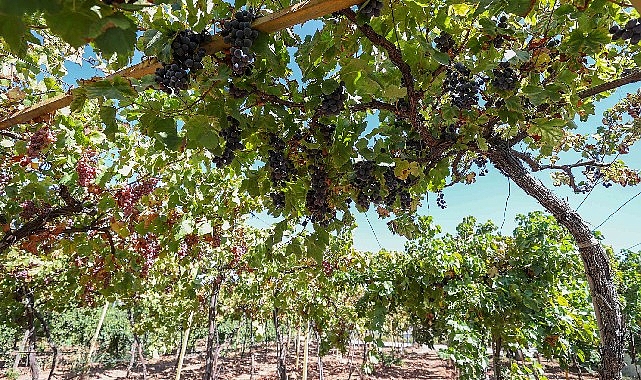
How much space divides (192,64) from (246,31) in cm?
24

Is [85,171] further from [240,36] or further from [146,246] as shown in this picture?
[240,36]

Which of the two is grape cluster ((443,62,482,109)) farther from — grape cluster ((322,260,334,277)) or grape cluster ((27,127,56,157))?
grape cluster ((322,260,334,277))

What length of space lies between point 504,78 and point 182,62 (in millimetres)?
1502

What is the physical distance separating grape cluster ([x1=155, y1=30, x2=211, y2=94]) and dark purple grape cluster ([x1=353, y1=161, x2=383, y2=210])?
4.03ft

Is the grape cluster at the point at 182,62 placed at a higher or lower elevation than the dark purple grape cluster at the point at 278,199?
higher

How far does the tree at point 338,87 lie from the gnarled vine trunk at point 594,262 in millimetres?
19

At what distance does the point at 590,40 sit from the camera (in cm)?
164

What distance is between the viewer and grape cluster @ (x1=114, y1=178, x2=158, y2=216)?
3.66 m

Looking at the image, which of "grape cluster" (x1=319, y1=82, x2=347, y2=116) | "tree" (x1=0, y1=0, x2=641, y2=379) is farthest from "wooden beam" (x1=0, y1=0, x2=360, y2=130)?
"grape cluster" (x1=319, y1=82, x2=347, y2=116)

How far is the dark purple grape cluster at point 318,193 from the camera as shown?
2.41 m

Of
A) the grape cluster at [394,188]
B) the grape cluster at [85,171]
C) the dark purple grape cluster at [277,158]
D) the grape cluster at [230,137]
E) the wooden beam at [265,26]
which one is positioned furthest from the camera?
the grape cluster at [85,171]

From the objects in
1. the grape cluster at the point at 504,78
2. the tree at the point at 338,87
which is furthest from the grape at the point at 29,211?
the grape cluster at the point at 504,78

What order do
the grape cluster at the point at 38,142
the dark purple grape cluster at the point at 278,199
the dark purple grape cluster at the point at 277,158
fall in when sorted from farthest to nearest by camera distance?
the grape cluster at the point at 38,142, the dark purple grape cluster at the point at 278,199, the dark purple grape cluster at the point at 277,158

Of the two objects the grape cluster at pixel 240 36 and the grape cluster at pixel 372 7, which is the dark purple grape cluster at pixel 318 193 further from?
the grape cluster at pixel 372 7
